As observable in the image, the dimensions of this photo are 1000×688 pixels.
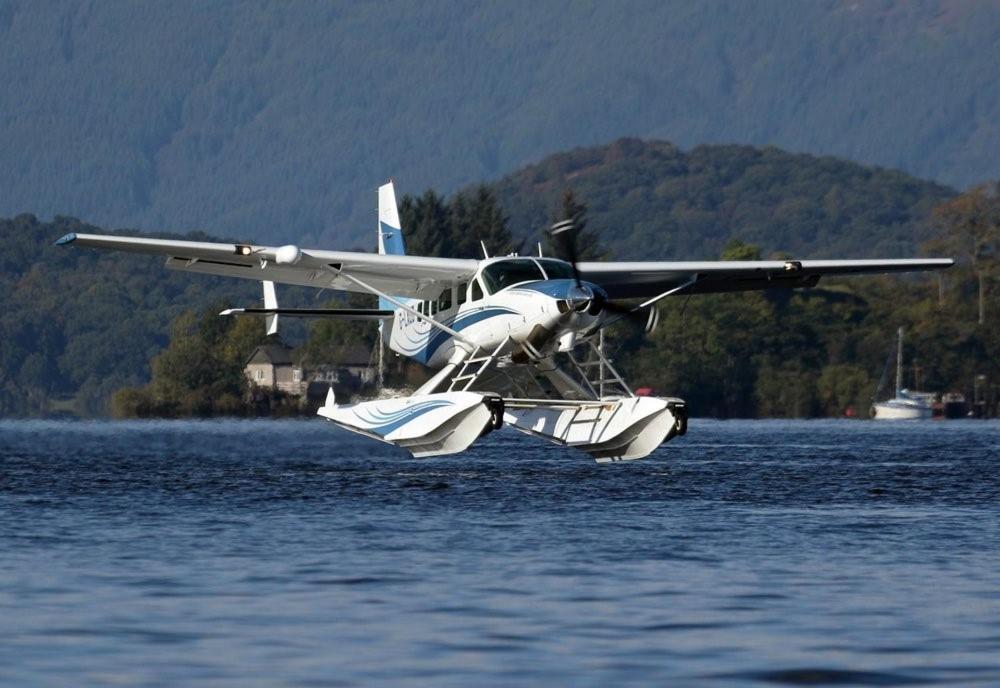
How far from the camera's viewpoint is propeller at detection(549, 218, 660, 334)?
22.5 meters

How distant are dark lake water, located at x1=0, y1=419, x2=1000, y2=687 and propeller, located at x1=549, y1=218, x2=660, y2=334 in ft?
6.98

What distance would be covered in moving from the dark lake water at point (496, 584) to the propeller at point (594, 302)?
2.13 metres

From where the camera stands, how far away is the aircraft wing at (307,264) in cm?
2386

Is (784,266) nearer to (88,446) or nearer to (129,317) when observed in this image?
(88,446)

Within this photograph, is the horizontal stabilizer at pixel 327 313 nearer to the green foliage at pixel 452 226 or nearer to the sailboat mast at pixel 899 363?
the sailboat mast at pixel 899 363

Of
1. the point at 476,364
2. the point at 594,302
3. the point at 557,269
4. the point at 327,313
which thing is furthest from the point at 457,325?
the point at 327,313

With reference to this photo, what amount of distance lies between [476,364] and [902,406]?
64581 millimetres

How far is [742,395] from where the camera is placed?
91125mm

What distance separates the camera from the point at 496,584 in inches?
468

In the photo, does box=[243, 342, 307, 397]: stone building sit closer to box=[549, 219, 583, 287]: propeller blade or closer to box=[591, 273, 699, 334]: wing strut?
box=[591, 273, 699, 334]: wing strut

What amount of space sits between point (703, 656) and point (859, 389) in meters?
84.0

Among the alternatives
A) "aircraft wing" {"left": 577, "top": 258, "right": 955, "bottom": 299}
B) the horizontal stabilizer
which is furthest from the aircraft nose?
the horizontal stabilizer

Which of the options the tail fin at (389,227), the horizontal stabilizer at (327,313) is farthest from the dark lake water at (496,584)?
the tail fin at (389,227)

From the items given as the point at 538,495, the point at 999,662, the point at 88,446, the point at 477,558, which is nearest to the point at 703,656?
the point at 999,662
